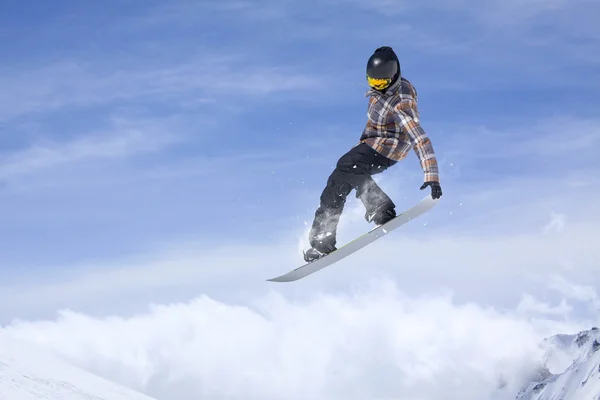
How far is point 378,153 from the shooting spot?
12.0 m

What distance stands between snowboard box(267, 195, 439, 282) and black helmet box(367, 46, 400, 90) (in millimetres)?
2313

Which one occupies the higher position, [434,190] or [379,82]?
[379,82]

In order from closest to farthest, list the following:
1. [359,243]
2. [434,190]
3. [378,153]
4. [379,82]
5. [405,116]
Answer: [379,82]
[434,190]
[405,116]
[378,153]
[359,243]

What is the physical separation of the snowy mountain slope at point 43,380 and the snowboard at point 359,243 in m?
43.2

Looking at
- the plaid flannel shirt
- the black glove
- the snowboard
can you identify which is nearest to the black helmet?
the plaid flannel shirt

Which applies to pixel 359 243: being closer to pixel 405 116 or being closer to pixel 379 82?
pixel 405 116

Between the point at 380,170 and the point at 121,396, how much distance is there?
181 ft

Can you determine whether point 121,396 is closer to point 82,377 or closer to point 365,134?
point 82,377

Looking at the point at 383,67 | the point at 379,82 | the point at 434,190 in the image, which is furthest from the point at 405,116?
the point at 434,190

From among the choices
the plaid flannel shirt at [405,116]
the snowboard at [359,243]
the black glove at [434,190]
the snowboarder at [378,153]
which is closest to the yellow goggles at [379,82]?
the snowboarder at [378,153]

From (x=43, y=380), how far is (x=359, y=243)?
49.6 m

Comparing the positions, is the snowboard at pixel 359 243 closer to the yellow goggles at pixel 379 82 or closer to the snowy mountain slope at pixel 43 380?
the yellow goggles at pixel 379 82

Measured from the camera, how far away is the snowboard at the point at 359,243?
1239cm

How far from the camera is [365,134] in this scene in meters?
Answer: 12.1
